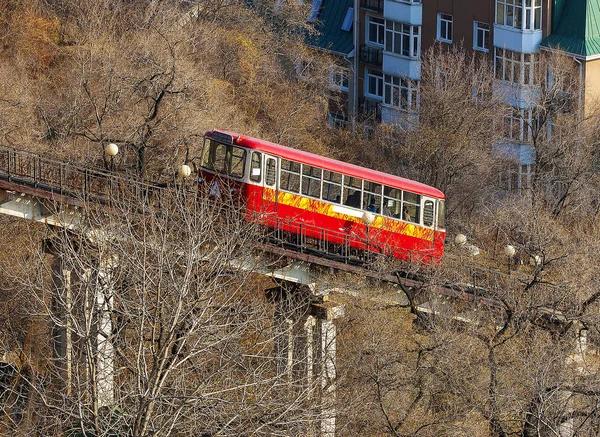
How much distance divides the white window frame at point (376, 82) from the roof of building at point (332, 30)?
5.46ft

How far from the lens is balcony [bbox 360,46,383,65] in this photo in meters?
78.1

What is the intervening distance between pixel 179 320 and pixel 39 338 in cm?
1540

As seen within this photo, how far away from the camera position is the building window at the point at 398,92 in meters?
72.5

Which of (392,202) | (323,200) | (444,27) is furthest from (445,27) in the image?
(323,200)

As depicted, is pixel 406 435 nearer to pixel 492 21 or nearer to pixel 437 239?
pixel 437 239

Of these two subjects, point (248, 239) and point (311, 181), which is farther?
point (311, 181)

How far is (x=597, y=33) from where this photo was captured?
68625 millimetres

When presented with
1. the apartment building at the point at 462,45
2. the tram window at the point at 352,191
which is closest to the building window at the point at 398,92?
the apartment building at the point at 462,45

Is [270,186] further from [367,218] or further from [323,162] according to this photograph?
[367,218]

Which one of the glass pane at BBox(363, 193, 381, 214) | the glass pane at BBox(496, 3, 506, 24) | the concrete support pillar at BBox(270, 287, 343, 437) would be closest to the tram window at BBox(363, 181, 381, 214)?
the glass pane at BBox(363, 193, 381, 214)

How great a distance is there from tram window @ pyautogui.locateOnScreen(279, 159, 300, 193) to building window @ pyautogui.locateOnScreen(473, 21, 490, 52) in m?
27.9

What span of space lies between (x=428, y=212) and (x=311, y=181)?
4.78 m

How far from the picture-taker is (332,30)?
80.4 metres

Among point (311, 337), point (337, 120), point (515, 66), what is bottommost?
point (311, 337)
